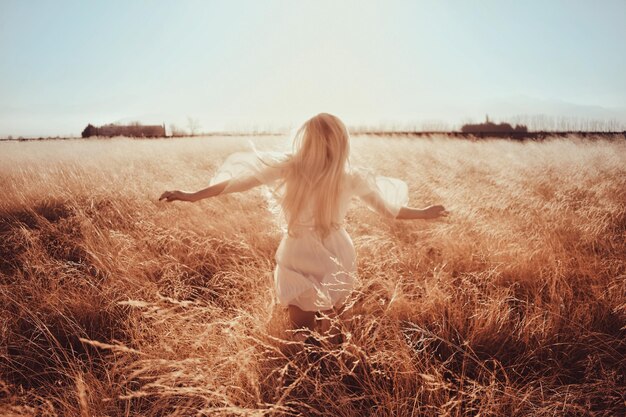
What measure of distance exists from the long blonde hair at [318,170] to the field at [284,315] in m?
0.55

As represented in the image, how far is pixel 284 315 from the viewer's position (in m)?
2.03

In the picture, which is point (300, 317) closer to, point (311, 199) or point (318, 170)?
point (311, 199)

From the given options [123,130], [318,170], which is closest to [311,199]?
[318,170]

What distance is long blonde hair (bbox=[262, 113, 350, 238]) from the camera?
5.80ft

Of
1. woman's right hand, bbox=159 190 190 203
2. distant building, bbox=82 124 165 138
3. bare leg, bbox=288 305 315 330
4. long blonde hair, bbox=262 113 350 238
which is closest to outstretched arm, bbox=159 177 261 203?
woman's right hand, bbox=159 190 190 203

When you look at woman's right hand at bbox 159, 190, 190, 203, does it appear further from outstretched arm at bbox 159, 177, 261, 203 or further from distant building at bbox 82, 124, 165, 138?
distant building at bbox 82, 124, 165, 138

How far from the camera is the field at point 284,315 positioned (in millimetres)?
1426

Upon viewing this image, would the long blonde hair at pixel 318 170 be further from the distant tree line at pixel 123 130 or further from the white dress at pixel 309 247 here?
the distant tree line at pixel 123 130

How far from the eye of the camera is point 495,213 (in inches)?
154

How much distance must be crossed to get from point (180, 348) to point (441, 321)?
1482 millimetres

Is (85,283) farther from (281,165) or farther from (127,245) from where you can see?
(281,165)

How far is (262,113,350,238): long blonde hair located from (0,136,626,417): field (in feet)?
1.81

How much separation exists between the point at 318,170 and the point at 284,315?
0.91 meters

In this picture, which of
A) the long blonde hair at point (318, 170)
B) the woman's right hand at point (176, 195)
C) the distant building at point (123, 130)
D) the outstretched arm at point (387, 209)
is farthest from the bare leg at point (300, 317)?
the distant building at point (123, 130)
